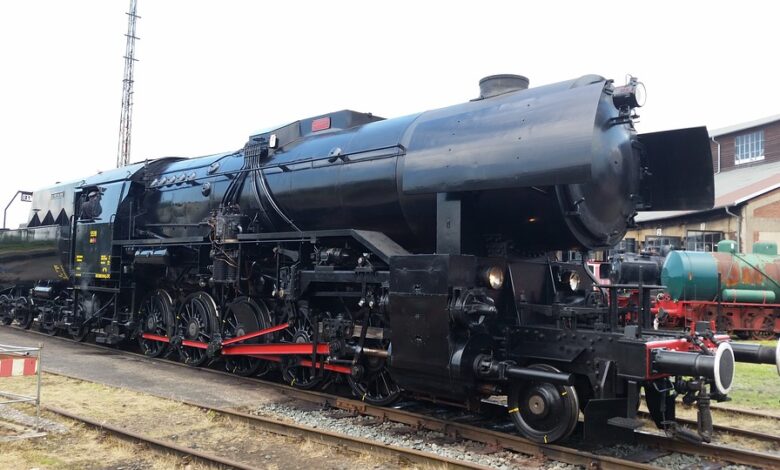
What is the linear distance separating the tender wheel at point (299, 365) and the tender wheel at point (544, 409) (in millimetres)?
3170

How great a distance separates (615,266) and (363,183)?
991 centimetres

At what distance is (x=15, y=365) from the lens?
674 centimetres

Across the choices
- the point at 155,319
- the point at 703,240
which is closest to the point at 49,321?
the point at 155,319

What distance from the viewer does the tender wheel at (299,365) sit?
8.73 meters

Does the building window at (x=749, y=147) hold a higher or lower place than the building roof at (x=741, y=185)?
higher

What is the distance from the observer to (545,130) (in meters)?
5.82

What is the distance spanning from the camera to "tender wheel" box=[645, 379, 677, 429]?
6.08m

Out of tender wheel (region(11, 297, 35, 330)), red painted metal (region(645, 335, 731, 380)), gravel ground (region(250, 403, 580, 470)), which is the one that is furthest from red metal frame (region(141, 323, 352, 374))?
tender wheel (region(11, 297, 35, 330))

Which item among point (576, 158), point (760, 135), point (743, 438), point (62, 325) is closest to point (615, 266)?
point (743, 438)

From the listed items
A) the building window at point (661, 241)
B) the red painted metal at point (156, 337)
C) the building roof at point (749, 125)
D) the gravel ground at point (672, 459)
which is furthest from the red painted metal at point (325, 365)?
the building roof at point (749, 125)

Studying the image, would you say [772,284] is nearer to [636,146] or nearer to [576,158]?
Answer: [636,146]

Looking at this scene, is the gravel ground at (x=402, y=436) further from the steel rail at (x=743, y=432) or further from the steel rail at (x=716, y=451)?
the steel rail at (x=743, y=432)

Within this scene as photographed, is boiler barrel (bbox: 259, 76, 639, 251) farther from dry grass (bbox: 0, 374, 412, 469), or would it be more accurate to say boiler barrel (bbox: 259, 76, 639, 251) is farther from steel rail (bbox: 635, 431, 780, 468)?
dry grass (bbox: 0, 374, 412, 469)

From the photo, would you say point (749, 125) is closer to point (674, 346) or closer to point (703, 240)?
point (703, 240)
